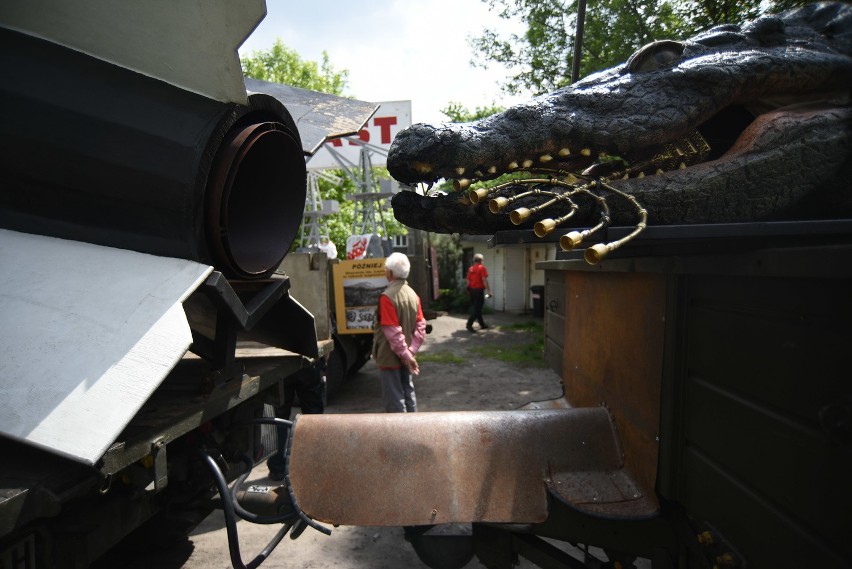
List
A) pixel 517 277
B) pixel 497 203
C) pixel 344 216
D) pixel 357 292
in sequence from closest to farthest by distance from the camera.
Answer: pixel 497 203, pixel 357 292, pixel 517 277, pixel 344 216

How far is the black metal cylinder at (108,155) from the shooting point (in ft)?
6.83

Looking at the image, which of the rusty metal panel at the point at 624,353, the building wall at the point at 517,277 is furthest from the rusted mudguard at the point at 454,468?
the building wall at the point at 517,277

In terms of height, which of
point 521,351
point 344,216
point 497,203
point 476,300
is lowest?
point 521,351

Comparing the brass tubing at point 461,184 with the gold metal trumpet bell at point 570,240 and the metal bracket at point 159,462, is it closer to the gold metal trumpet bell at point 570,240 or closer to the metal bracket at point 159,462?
the gold metal trumpet bell at point 570,240

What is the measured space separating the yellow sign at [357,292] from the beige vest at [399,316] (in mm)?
1549

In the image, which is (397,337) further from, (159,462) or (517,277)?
(517,277)

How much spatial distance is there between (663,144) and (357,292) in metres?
4.69

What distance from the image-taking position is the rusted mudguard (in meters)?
1.80

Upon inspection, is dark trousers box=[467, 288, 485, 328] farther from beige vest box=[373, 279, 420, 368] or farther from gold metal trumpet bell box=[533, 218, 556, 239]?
gold metal trumpet bell box=[533, 218, 556, 239]

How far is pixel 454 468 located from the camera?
1.89 metres

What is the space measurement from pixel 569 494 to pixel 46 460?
1.71 metres

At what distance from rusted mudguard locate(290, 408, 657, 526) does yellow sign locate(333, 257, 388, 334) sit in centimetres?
409

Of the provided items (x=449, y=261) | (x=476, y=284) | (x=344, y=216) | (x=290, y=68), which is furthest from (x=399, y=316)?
(x=290, y=68)

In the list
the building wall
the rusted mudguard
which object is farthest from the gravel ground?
the building wall
